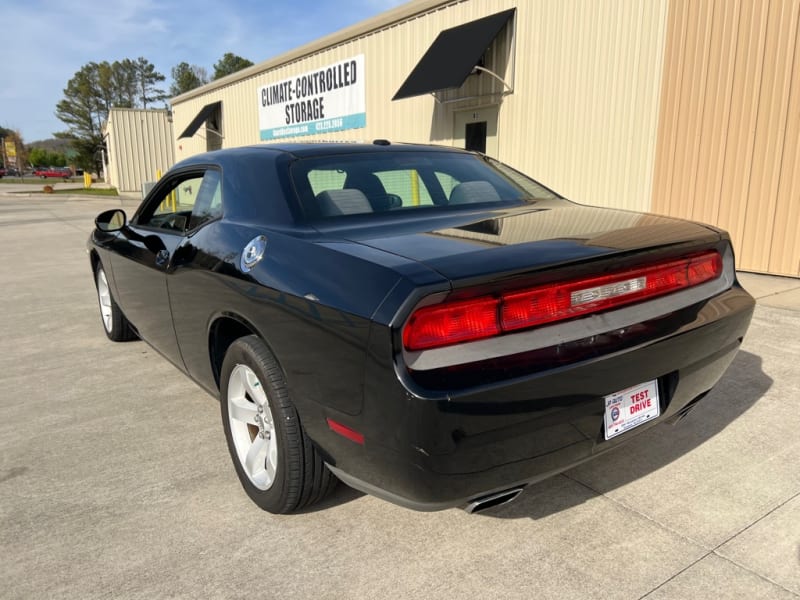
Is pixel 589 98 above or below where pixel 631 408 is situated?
above

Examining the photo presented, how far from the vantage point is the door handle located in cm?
322

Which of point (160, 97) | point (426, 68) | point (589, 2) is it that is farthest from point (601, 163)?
point (160, 97)

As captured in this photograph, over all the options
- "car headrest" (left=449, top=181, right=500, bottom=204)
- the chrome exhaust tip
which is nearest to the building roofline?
"car headrest" (left=449, top=181, right=500, bottom=204)

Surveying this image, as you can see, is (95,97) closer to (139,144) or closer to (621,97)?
(139,144)

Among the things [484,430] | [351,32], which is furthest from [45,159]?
[484,430]

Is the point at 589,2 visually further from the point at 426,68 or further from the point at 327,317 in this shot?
the point at 327,317

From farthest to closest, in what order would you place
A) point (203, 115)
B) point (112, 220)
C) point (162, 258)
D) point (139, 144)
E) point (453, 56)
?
point (139, 144) < point (203, 115) < point (453, 56) < point (112, 220) < point (162, 258)

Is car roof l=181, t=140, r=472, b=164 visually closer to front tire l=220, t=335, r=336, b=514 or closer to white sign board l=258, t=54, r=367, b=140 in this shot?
front tire l=220, t=335, r=336, b=514

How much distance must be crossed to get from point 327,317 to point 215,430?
65.7 inches

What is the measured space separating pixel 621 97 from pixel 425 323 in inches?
297

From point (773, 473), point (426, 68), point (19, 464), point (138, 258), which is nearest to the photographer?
point (773, 473)

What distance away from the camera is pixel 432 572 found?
2.12 metres

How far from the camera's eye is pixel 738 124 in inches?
275

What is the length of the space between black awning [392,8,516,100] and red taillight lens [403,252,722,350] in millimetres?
8340
